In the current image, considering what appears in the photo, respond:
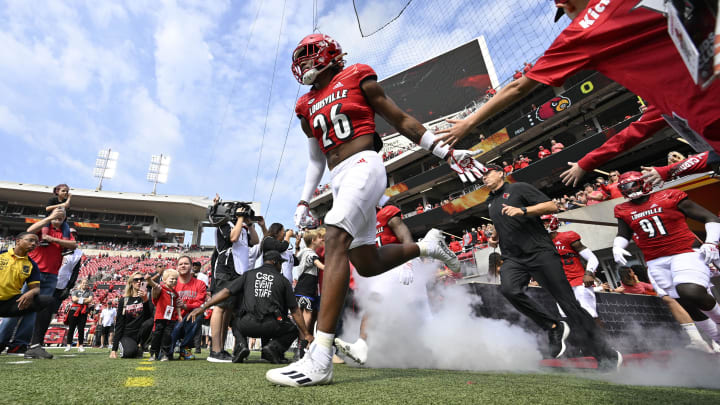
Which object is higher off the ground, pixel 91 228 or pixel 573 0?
pixel 91 228

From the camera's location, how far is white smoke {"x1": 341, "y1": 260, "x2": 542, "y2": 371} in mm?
3871

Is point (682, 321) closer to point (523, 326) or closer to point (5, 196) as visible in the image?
point (523, 326)

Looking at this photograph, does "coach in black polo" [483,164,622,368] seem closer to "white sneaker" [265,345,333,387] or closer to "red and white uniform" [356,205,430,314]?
"red and white uniform" [356,205,430,314]

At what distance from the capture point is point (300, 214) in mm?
2779

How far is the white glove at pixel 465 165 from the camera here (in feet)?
7.30

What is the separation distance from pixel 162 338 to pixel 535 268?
4.65m

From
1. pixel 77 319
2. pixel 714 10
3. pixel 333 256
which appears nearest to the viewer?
pixel 714 10

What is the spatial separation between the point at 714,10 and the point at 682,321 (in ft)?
16.2

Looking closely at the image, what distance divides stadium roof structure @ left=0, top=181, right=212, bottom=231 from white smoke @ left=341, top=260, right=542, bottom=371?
48.2m

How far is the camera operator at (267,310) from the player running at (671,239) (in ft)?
13.4

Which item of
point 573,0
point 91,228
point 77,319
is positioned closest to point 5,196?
point 91,228

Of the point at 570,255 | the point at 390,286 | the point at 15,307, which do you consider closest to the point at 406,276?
the point at 390,286

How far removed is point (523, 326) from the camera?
4344mm

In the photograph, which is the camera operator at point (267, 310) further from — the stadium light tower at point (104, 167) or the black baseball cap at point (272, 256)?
the stadium light tower at point (104, 167)
